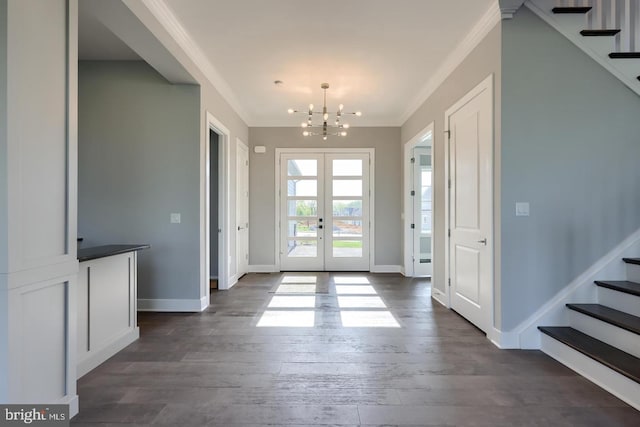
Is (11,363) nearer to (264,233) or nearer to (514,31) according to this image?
(514,31)

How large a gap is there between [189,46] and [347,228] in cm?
403

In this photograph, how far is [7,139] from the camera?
1.48 meters

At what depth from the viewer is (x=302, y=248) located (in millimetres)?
6363

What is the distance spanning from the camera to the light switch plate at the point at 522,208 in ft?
9.14

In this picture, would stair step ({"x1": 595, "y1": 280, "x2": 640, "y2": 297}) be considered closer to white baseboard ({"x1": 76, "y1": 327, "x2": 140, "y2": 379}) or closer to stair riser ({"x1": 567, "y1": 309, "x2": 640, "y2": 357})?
stair riser ({"x1": 567, "y1": 309, "x2": 640, "y2": 357})

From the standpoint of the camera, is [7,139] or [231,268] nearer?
[7,139]

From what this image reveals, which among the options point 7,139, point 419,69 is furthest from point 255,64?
point 7,139

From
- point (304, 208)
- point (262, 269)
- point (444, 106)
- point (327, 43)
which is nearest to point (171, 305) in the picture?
point (262, 269)

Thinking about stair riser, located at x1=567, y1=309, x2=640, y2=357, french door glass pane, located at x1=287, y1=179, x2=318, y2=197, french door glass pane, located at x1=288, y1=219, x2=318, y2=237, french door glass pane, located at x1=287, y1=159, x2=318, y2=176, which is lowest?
stair riser, located at x1=567, y1=309, x2=640, y2=357

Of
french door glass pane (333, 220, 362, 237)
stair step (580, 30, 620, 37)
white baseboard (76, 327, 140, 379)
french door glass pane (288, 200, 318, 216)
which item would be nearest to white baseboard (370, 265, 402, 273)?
french door glass pane (333, 220, 362, 237)

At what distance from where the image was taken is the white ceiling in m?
2.81

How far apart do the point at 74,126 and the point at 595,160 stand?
3828 mm

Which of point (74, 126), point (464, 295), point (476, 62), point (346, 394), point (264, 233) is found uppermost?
point (476, 62)

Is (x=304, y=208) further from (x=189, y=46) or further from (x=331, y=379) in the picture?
(x=331, y=379)
